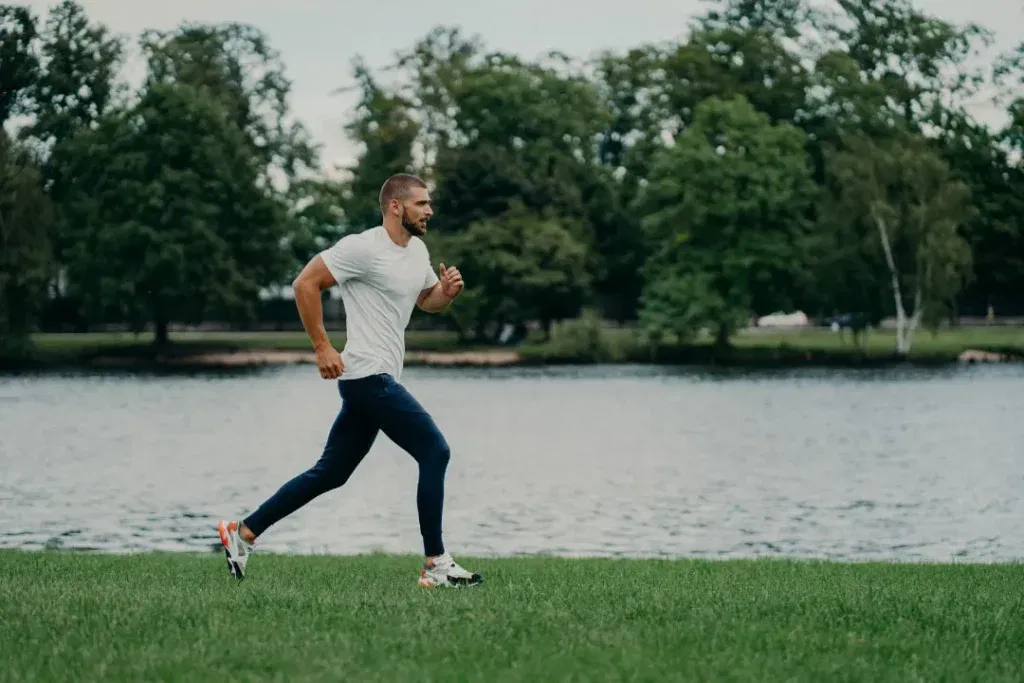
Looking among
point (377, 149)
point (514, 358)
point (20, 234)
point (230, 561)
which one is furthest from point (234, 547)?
point (377, 149)

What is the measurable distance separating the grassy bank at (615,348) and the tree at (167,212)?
2692 millimetres

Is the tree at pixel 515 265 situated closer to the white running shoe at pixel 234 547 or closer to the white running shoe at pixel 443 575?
the white running shoe at pixel 234 547

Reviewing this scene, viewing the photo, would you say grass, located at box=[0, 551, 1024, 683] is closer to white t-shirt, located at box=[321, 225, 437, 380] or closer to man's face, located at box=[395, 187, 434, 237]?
white t-shirt, located at box=[321, 225, 437, 380]

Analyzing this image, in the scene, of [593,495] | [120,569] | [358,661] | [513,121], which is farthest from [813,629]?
[513,121]

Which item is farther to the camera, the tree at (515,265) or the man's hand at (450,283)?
the tree at (515,265)

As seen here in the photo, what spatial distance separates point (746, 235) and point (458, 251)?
1375 centimetres

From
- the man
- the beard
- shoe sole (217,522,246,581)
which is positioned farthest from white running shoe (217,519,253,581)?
the beard

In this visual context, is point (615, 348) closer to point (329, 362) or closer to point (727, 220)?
point (727, 220)

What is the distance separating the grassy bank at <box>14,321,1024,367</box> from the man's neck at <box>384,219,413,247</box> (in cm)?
6491

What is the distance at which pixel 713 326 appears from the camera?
7769 cm

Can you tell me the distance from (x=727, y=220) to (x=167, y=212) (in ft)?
86.5

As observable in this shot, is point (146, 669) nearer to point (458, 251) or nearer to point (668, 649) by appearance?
point (668, 649)

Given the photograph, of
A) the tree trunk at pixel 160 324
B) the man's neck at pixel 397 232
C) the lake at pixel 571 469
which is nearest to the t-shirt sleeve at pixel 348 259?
the man's neck at pixel 397 232

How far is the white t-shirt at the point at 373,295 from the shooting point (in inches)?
369
